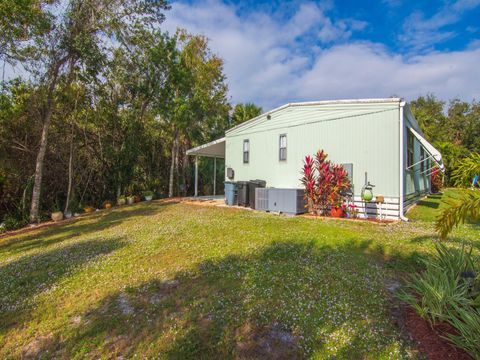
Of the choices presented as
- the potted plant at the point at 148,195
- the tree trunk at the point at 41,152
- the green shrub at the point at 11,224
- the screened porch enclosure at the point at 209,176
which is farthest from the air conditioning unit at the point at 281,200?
the green shrub at the point at 11,224

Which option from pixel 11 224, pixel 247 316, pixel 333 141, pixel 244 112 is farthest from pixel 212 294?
pixel 244 112

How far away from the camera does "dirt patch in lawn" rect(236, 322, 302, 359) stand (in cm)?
229

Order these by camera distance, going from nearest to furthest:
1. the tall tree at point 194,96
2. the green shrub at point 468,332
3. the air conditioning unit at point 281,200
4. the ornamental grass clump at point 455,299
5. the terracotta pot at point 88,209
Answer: the green shrub at point 468,332 → the ornamental grass clump at point 455,299 → the air conditioning unit at point 281,200 → the terracotta pot at point 88,209 → the tall tree at point 194,96

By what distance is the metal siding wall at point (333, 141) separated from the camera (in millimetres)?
8047

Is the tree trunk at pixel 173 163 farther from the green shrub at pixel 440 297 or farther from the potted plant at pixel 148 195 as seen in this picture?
the green shrub at pixel 440 297

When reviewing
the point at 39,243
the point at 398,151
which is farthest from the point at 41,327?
the point at 398,151

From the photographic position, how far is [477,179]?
2.67 metres

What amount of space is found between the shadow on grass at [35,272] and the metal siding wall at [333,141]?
23.3 feet

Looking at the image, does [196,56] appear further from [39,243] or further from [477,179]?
[477,179]

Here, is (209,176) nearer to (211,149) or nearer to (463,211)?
(211,149)

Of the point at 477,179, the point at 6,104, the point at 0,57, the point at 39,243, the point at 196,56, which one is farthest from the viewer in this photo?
the point at 196,56

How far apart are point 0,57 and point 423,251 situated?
13094 millimetres

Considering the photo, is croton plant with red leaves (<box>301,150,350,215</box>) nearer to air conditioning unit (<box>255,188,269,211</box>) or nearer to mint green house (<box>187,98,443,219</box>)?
mint green house (<box>187,98,443,219</box>)

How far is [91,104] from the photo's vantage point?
12094mm
